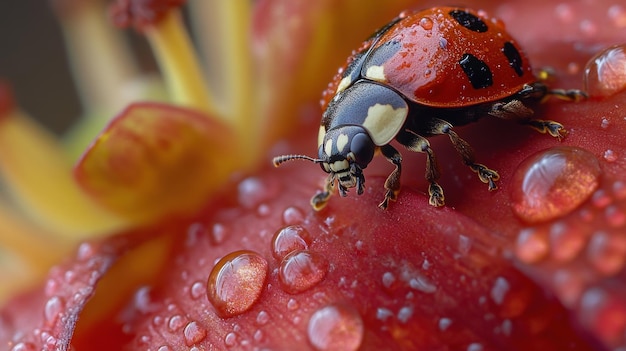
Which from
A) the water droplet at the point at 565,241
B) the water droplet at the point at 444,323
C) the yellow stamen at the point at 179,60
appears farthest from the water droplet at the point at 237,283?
the yellow stamen at the point at 179,60

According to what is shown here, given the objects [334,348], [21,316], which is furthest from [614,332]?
[21,316]

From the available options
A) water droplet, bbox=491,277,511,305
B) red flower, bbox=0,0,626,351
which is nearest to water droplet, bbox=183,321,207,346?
red flower, bbox=0,0,626,351

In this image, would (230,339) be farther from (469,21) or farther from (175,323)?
(469,21)

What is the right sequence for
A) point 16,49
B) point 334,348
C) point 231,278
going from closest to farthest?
point 334,348 < point 231,278 < point 16,49

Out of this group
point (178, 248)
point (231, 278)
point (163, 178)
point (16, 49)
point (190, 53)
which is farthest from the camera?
point (16, 49)

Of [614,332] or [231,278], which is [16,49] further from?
[614,332]

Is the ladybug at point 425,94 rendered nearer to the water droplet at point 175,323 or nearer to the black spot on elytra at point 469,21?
the black spot on elytra at point 469,21

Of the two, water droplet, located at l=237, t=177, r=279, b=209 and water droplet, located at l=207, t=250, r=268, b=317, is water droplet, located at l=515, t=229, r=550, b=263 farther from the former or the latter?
water droplet, located at l=237, t=177, r=279, b=209
